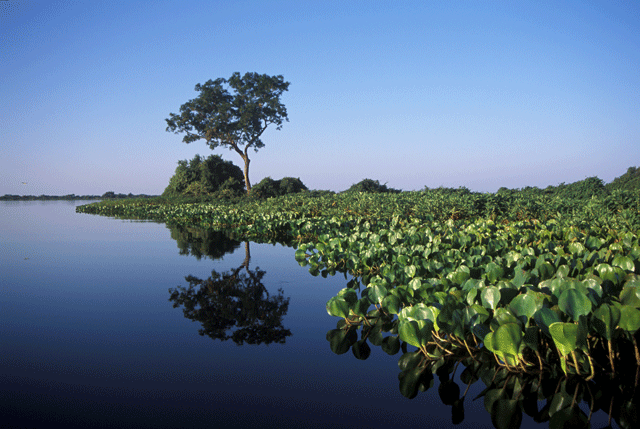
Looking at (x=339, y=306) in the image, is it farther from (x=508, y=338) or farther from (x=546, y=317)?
(x=546, y=317)

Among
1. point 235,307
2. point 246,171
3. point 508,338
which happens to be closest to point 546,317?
point 508,338

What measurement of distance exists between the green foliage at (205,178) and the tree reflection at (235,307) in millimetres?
23769

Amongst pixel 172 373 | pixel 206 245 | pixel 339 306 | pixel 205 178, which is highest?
pixel 205 178

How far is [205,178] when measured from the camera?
30.8 m

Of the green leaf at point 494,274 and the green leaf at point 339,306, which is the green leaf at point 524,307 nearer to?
the green leaf at point 494,274

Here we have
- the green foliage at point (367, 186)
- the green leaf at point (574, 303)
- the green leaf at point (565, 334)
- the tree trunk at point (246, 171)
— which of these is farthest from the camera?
the tree trunk at point (246, 171)

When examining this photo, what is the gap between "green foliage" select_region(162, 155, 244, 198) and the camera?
30500 mm

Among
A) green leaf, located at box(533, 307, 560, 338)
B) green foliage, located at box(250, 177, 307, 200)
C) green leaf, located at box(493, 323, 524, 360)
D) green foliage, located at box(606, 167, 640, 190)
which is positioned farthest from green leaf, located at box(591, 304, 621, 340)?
green foliage, located at box(250, 177, 307, 200)

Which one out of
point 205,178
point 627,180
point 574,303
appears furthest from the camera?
point 205,178

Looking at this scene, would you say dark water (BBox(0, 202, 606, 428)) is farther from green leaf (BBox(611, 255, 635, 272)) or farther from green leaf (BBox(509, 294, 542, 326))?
green leaf (BBox(611, 255, 635, 272))

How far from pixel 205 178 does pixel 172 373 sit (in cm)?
2918

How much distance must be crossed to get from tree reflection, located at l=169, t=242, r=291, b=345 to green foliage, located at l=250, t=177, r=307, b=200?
20389 mm

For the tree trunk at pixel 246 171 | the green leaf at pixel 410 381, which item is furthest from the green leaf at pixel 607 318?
the tree trunk at pixel 246 171

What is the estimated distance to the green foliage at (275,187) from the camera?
26609 mm
